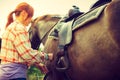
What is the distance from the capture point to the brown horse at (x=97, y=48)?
3.33 meters

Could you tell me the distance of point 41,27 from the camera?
5688mm

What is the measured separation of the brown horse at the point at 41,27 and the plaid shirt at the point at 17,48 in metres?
1.40

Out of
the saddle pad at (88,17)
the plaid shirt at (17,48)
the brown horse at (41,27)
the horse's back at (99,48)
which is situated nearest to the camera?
the horse's back at (99,48)

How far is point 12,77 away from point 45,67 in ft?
1.93

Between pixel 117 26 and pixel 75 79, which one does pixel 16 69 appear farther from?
pixel 117 26

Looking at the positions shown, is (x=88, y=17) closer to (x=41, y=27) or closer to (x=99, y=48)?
(x=99, y=48)

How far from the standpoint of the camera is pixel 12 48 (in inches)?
160

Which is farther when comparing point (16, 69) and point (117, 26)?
point (16, 69)

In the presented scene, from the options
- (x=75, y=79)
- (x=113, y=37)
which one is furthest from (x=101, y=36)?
(x=75, y=79)

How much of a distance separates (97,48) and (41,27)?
7.76 feet

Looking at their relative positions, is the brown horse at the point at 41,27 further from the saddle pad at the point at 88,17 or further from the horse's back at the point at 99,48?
the horse's back at the point at 99,48

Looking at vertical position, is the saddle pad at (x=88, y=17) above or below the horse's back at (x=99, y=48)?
above

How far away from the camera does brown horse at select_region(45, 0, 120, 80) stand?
3.33 meters

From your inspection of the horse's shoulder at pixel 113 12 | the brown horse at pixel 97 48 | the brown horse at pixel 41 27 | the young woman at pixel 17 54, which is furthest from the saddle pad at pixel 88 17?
the brown horse at pixel 41 27
